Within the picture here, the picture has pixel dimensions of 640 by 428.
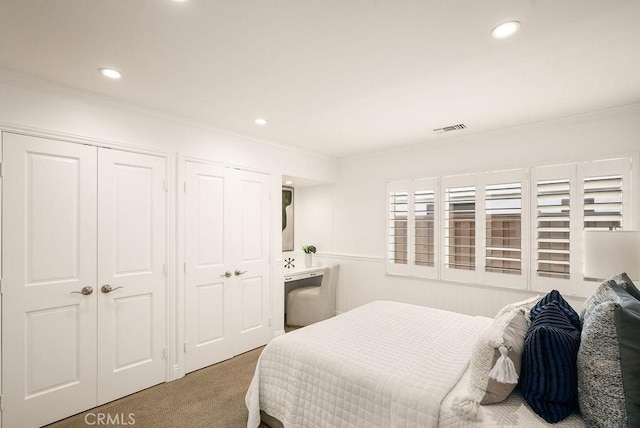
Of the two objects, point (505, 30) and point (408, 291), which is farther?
point (408, 291)

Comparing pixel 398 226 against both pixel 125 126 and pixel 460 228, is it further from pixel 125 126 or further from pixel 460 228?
pixel 125 126

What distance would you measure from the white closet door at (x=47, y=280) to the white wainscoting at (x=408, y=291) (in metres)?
3.18

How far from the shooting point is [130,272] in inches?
108

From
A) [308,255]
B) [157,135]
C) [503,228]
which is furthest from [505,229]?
[157,135]

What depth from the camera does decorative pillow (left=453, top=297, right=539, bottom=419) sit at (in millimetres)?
1439

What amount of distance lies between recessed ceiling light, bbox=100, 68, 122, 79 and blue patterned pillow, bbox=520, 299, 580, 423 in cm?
303

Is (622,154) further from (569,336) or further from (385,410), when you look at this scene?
(385,410)

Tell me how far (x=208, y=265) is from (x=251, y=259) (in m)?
0.55

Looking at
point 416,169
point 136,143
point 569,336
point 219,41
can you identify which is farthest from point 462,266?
point 136,143

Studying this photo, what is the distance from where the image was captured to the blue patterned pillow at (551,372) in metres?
1.39

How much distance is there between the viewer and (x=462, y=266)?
11.9 feet

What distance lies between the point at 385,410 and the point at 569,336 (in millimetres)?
971

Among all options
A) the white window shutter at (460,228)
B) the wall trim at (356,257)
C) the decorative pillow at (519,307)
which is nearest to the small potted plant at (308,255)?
the wall trim at (356,257)

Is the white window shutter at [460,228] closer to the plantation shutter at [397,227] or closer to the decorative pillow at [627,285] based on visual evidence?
the plantation shutter at [397,227]
